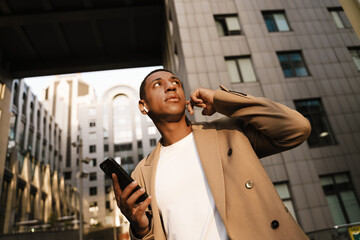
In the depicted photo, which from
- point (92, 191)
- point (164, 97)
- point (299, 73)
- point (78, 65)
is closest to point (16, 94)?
point (78, 65)

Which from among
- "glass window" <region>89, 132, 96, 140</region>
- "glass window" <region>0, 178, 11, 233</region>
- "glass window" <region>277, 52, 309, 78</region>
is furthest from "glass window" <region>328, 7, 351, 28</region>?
"glass window" <region>89, 132, 96, 140</region>

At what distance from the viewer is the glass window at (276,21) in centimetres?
1602

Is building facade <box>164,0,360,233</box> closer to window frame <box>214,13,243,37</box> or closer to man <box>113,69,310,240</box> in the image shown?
window frame <box>214,13,243,37</box>

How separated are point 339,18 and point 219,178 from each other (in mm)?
19884

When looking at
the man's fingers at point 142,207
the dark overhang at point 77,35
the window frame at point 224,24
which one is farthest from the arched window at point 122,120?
the man's fingers at point 142,207

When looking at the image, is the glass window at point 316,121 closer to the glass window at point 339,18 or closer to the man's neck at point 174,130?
the glass window at point 339,18

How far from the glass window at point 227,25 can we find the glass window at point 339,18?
6.85 meters

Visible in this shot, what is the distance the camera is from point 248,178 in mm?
1632

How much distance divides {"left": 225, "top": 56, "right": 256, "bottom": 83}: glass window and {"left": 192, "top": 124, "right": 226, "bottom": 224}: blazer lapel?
42.1 feet

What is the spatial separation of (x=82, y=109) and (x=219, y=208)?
6889cm

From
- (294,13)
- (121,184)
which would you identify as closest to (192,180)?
(121,184)

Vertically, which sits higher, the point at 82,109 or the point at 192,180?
the point at 82,109

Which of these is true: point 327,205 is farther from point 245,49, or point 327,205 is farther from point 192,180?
point 192,180

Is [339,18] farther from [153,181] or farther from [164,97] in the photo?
[153,181]
